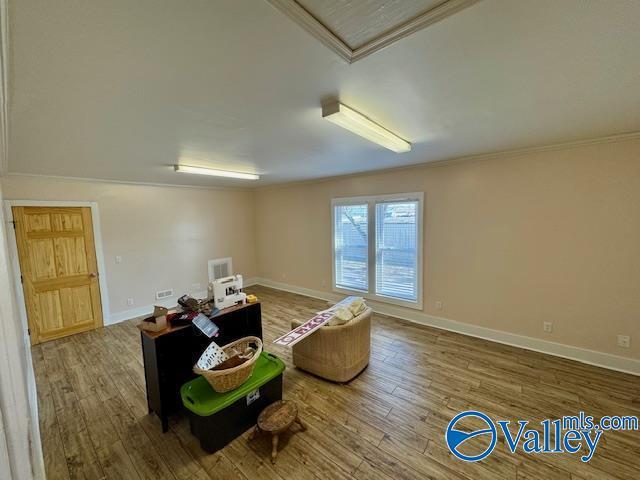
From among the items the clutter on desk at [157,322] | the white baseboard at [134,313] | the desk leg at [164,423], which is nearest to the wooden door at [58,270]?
the white baseboard at [134,313]

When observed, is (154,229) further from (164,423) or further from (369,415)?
(369,415)

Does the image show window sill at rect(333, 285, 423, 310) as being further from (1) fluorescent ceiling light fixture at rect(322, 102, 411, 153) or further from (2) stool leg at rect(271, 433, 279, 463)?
(2) stool leg at rect(271, 433, 279, 463)

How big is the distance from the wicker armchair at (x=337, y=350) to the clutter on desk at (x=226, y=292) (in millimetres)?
730

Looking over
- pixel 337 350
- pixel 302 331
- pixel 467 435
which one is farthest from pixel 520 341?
pixel 302 331

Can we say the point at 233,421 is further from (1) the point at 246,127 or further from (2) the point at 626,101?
(2) the point at 626,101

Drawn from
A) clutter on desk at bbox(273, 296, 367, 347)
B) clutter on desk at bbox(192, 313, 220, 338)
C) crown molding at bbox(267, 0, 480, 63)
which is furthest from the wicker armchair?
crown molding at bbox(267, 0, 480, 63)

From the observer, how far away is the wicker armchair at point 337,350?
2.60 m

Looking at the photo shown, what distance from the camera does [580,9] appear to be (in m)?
0.99

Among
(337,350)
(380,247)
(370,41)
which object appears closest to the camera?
(370,41)

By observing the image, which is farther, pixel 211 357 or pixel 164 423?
pixel 164 423

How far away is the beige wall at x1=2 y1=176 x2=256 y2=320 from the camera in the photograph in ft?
13.4

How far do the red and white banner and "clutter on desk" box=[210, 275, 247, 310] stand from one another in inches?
23.4

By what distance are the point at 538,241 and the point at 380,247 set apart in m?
2.10

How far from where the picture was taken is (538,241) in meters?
3.09
